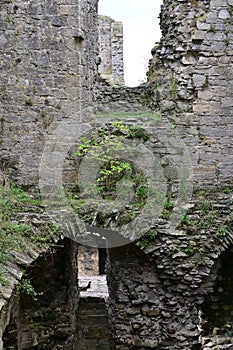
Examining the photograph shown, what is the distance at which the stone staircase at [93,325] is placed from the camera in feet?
33.9

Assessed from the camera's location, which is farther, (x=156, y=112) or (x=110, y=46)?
(x=110, y=46)

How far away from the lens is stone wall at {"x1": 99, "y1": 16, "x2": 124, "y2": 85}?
43.8 ft

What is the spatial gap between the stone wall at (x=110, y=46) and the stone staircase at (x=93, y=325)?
583 centimetres

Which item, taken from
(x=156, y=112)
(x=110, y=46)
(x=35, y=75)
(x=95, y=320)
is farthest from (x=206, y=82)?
(x=110, y=46)

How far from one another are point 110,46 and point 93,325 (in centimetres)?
713

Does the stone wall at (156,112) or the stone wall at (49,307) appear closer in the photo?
the stone wall at (156,112)

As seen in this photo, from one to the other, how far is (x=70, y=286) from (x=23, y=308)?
98 centimetres

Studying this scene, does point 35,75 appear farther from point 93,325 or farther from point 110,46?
point 110,46

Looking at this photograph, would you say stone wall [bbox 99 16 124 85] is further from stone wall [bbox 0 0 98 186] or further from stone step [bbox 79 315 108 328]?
stone step [bbox 79 315 108 328]

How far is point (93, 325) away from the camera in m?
11.0

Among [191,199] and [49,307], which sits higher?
[191,199]

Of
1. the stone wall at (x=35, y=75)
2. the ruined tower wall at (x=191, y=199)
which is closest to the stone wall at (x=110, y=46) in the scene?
the ruined tower wall at (x=191, y=199)

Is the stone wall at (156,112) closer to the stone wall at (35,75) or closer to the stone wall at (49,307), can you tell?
the stone wall at (35,75)

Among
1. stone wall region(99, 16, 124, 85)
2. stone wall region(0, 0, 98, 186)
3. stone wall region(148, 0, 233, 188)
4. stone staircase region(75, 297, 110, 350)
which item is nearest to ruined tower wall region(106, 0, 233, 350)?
stone wall region(148, 0, 233, 188)
